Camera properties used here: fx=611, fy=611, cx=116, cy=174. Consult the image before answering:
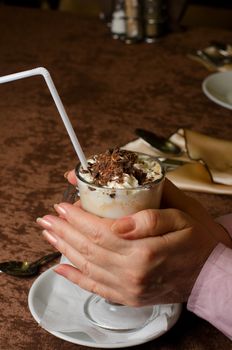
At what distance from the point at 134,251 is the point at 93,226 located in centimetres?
5

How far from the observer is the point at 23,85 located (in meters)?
1.52

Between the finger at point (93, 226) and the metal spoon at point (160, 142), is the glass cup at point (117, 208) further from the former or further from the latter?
the metal spoon at point (160, 142)

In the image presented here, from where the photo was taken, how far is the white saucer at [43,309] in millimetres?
651

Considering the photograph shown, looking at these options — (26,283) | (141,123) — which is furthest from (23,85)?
(26,283)

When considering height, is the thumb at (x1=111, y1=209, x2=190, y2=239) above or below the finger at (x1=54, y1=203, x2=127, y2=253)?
above

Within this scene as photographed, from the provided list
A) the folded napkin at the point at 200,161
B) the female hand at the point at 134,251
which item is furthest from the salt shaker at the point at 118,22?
the female hand at the point at 134,251

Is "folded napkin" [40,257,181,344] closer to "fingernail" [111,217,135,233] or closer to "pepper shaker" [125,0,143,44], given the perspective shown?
"fingernail" [111,217,135,233]

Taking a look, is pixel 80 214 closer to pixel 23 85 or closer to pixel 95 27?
pixel 23 85

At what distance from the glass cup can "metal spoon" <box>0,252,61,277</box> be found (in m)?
0.10

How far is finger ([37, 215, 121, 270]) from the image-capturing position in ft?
2.09

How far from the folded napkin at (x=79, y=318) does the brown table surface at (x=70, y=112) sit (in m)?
0.02

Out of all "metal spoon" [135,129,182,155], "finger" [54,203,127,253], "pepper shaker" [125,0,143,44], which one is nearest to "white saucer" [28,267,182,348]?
"finger" [54,203,127,253]

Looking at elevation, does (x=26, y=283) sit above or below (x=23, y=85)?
above

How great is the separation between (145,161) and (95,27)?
141cm
